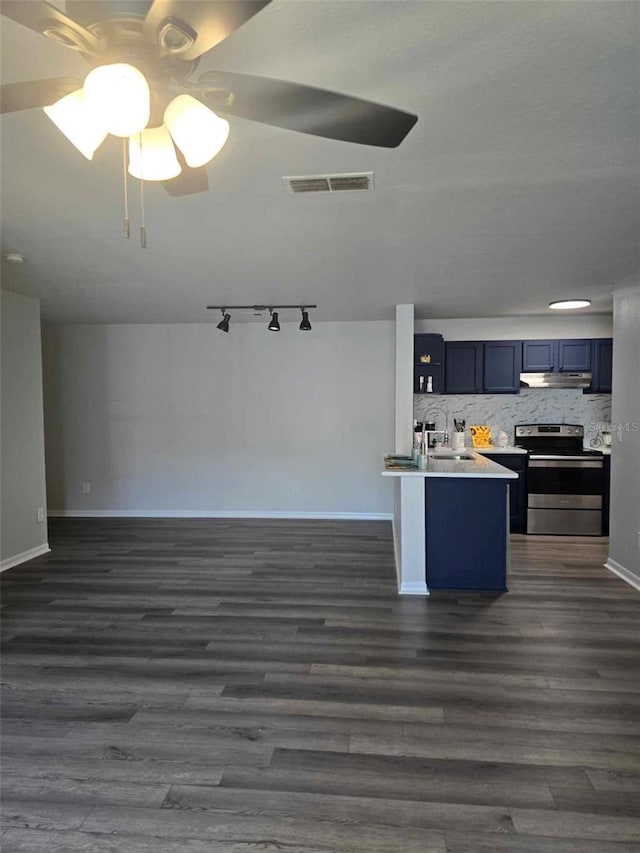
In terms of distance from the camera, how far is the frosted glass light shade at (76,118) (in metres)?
1.20

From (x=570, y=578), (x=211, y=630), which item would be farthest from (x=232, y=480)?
(x=570, y=578)

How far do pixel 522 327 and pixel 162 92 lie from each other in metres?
5.29

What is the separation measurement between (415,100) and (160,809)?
8.77 feet

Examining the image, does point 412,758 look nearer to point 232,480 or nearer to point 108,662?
point 108,662

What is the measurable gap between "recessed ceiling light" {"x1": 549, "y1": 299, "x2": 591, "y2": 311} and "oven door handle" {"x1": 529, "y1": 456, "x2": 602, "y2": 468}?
1628 mm

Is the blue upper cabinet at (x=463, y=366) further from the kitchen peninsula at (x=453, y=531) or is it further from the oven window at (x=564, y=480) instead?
the kitchen peninsula at (x=453, y=531)

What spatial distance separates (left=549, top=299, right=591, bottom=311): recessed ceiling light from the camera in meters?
4.61

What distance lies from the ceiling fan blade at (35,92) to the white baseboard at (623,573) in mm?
4522

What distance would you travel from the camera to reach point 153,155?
56.7 inches

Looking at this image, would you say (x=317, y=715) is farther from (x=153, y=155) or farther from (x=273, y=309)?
(x=273, y=309)

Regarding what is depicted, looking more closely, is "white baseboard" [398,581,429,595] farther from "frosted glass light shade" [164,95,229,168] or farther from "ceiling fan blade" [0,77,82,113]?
"ceiling fan blade" [0,77,82,113]

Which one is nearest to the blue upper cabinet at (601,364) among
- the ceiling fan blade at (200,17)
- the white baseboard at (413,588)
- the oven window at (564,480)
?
the oven window at (564,480)

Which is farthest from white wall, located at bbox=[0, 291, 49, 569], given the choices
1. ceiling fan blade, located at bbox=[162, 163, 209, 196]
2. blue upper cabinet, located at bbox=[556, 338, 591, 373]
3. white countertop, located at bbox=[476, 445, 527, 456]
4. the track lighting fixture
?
blue upper cabinet, located at bbox=[556, 338, 591, 373]

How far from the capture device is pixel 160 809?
1.69 m
